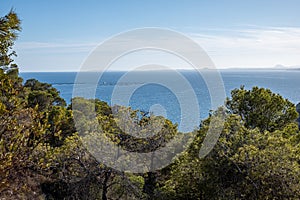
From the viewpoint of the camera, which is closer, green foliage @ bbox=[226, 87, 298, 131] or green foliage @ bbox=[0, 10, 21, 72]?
green foliage @ bbox=[0, 10, 21, 72]

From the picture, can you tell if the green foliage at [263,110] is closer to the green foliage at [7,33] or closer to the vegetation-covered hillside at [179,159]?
the vegetation-covered hillside at [179,159]

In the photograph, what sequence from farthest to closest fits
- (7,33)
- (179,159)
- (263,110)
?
(263,110), (179,159), (7,33)

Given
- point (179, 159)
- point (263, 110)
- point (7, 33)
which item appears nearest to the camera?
point (7, 33)

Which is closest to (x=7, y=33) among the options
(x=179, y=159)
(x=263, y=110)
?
(x=179, y=159)

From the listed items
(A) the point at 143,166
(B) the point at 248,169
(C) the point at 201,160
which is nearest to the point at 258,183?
(B) the point at 248,169

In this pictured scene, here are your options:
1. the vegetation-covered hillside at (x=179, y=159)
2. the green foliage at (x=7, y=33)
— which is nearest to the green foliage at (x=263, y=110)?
the vegetation-covered hillside at (x=179, y=159)

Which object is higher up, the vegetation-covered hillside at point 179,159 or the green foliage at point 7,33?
the green foliage at point 7,33

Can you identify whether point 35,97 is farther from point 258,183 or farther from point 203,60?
point 258,183

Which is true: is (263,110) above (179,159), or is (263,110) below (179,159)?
above

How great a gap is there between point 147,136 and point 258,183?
4914mm

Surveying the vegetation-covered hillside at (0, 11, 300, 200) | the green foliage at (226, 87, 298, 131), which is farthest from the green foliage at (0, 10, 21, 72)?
the green foliage at (226, 87, 298, 131)

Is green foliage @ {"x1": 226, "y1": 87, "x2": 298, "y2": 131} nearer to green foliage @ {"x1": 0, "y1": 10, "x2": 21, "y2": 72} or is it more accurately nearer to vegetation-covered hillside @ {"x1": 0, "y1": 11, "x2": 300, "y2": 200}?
vegetation-covered hillside @ {"x1": 0, "y1": 11, "x2": 300, "y2": 200}

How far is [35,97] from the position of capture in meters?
29.2

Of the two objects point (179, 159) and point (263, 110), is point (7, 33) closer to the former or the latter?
point (179, 159)
